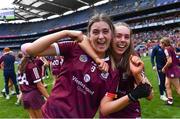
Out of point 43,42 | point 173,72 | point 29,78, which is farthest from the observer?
point 173,72

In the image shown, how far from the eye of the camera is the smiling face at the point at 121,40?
3676 mm

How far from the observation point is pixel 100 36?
3027 mm

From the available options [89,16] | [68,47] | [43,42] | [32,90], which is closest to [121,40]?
[68,47]

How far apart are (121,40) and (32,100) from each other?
338 centimetres

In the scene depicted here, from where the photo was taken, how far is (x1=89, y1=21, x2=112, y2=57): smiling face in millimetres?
3041

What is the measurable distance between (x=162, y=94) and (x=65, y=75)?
856 cm

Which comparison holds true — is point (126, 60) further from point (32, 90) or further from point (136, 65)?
point (32, 90)

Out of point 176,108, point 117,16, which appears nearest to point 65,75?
point 176,108

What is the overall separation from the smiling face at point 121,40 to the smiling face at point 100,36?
1.74 feet

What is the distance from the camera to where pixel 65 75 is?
3070mm

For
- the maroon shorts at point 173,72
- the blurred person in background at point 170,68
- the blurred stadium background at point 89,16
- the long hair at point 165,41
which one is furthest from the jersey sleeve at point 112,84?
the blurred stadium background at point 89,16

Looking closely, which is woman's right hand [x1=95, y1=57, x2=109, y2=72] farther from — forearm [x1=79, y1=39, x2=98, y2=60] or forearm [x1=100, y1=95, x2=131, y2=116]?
forearm [x1=100, y1=95, x2=131, y2=116]

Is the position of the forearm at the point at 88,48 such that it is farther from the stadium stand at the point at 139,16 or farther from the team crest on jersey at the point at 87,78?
the stadium stand at the point at 139,16

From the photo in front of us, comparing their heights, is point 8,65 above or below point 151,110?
above
